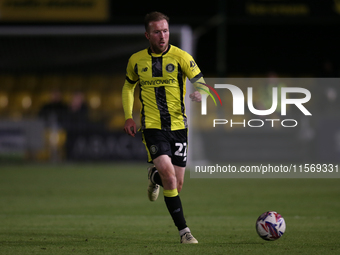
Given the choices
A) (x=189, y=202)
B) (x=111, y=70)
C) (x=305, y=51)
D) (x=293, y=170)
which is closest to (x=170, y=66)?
(x=189, y=202)

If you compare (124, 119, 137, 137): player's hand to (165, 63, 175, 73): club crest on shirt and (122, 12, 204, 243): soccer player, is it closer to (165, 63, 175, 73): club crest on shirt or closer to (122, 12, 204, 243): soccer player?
(122, 12, 204, 243): soccer player

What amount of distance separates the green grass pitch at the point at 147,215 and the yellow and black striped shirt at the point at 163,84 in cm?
115

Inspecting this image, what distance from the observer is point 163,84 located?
606 centimetres

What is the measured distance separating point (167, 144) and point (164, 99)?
433 mm

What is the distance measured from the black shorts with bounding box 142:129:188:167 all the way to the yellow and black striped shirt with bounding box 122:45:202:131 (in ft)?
0.17

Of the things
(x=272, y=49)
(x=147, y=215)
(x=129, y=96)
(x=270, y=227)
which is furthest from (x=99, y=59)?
(x=270, y=227)

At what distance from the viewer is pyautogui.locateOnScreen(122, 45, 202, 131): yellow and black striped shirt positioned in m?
6.04

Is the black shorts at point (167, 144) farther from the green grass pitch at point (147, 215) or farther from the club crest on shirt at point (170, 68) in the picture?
the green grass pitch at point (147, 215)

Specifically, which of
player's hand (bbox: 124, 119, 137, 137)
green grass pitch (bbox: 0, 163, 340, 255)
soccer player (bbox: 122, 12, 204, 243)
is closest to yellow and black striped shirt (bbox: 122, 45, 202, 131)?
soccer player (bbox: 122, 12, 204, 243)

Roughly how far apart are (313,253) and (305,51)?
74.8ft

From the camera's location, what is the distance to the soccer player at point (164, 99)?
5902 millimetres

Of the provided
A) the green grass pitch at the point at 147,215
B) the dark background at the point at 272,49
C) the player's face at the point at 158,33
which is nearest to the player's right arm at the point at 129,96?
the player's face at the point at 158,33

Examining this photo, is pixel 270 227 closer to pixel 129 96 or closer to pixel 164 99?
pixel 164 99

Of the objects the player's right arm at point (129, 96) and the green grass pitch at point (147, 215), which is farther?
the player's right arm at point (129, 96)
